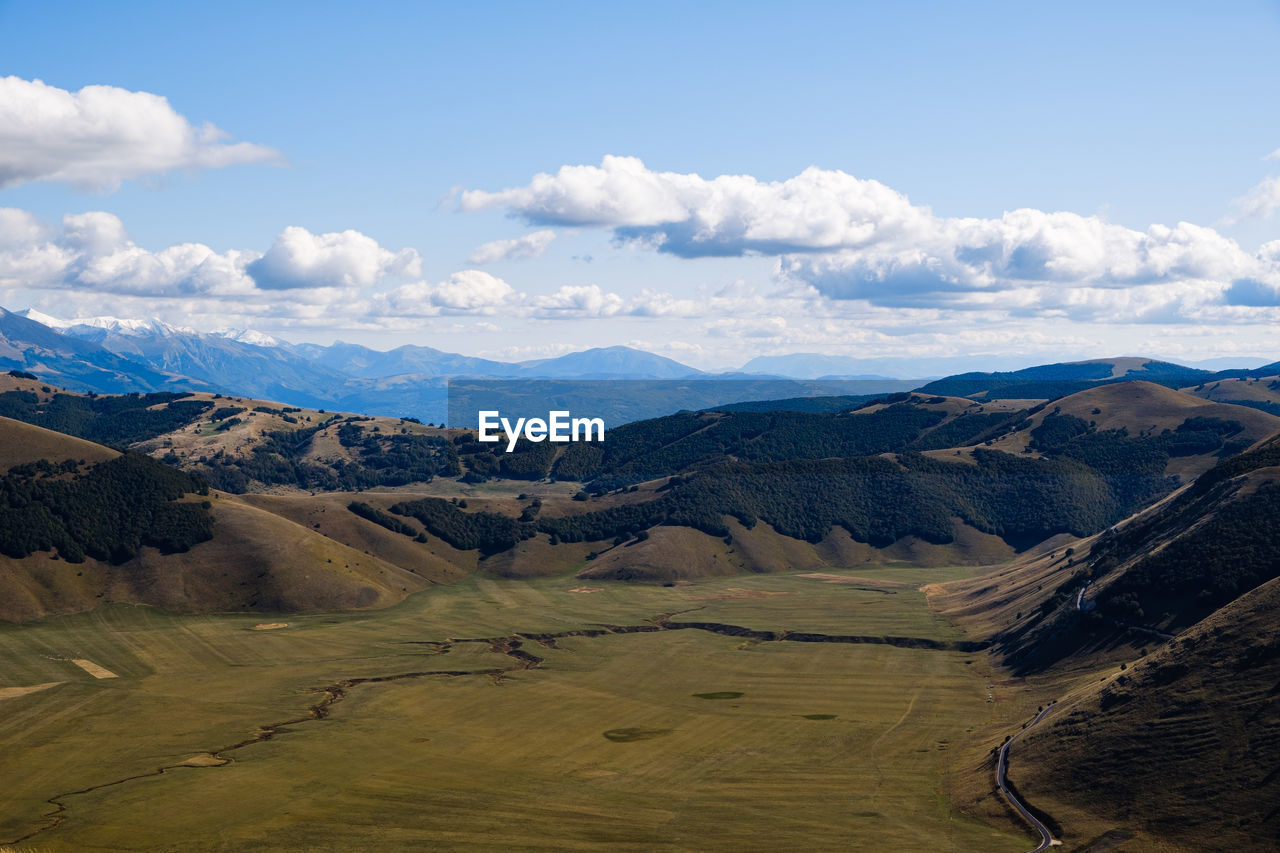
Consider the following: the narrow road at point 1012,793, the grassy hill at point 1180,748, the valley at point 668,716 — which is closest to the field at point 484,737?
the valley at point 668,716

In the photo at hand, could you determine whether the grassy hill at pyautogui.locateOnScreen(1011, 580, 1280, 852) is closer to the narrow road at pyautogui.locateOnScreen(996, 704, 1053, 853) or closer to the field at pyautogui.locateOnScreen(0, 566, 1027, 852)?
the narrow road at pyautogui.locateOnScreen(996, 704, 1053, 853)

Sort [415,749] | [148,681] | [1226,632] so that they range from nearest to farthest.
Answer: [1226,632]
[415,749]
[148,681]

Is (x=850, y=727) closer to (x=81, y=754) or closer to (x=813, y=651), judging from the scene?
(x=813, y=651)

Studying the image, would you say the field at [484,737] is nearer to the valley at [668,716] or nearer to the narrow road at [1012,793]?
the valley at [668,716]

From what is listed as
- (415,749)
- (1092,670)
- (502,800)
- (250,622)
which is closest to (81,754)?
(415,749)

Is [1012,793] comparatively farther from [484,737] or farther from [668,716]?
[484,737]

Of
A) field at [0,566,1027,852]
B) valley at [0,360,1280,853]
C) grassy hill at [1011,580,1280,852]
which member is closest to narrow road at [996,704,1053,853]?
valley at [0,360,1280,853]

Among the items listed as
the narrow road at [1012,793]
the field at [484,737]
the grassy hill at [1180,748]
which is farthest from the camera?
the field at [484,737]

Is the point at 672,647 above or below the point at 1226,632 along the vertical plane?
below

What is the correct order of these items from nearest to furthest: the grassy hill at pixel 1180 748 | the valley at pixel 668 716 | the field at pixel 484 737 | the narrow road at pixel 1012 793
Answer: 1. the grassy hill at pixel 1180 748
2. the narrow road at pixel 1012 793
3. the valley at pixel 668 716
4. the field at pixel 484 737
